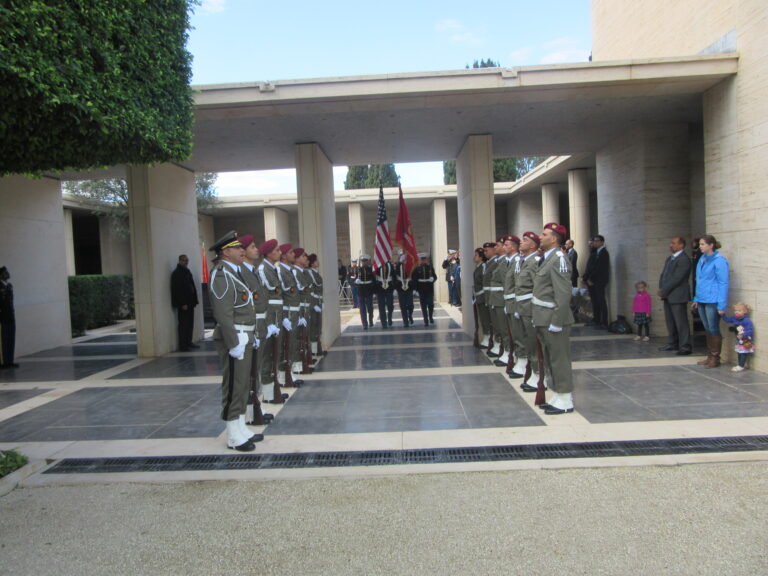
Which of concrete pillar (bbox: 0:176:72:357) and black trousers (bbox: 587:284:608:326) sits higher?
concrete pillar (bbox: 0:176:72:357)

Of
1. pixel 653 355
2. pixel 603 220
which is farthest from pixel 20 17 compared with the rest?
pixel 603 220

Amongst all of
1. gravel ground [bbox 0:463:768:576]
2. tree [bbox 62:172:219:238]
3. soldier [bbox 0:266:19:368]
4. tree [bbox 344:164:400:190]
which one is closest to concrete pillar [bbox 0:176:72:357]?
soldier [bbox 0:266:19:368]

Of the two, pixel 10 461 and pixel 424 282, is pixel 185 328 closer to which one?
pixel 424 282

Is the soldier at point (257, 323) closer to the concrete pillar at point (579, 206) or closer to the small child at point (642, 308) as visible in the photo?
the small child at point (642, 308)

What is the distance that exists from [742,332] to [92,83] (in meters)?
7.34

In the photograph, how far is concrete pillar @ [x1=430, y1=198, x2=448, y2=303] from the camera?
66.2 ft

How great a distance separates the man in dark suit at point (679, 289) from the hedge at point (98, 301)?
13143 millimetres

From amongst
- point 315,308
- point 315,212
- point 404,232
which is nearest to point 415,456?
point 315,308

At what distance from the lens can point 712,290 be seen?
22.9 feet

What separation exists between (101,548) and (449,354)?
254 inches

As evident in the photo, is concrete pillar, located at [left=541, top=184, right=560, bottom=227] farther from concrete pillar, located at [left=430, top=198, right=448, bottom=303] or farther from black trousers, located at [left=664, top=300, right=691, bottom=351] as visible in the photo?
black trousers, located at [left=664, top=300, right=691, bottom=351]

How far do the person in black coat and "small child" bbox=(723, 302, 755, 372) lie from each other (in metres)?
8.85

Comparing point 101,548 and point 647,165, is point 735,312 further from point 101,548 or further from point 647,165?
point 101,548

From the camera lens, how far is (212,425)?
5512 millimetres
